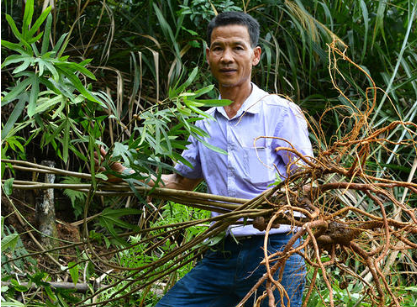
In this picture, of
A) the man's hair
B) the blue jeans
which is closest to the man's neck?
the man's hair

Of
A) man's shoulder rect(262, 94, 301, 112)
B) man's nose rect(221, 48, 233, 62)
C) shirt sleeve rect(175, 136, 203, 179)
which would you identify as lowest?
shirt sleeve rect(175, 136, 203, 179)

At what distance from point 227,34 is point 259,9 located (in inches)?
63.6

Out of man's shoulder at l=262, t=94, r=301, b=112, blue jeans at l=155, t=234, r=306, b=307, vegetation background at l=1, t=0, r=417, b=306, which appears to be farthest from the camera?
vegetation background at l=1, t=0, r=417, b=306

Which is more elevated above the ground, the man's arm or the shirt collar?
the shirt collar

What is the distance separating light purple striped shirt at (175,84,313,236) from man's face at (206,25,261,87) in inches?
3.9

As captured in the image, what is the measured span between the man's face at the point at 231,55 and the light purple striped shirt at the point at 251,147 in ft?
0.33

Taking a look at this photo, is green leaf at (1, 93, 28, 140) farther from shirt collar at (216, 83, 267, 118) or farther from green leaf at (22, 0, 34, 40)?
shirt collar at (216, 83, 267, 118)

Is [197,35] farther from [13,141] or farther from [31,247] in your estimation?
[13,141]

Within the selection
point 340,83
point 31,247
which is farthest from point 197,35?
point 31,247

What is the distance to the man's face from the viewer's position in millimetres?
2336

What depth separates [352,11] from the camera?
410cm

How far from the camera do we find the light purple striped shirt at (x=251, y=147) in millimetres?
2197

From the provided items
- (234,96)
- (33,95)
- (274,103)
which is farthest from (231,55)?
(33,95)

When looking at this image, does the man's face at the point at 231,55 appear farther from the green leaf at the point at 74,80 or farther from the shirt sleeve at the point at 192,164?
the green leaf at the point at 74,80
